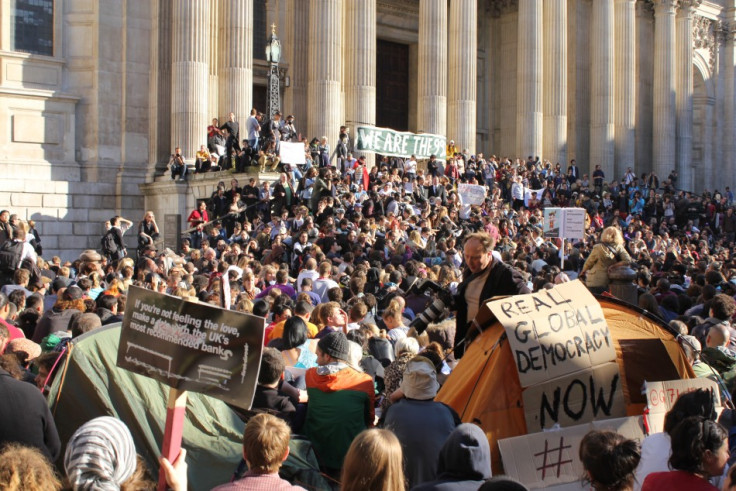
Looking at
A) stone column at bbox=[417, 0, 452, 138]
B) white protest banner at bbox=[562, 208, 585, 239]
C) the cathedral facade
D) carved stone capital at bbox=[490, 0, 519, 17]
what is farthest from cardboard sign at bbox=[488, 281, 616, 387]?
carved stone capital at bbox=[490, 0, 519, 17]

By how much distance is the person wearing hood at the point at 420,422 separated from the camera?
5.82 m

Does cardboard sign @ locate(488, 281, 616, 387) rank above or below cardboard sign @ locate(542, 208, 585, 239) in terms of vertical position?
below

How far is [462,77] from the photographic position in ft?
111

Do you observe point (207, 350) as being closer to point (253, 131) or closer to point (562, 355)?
point (562, 355)

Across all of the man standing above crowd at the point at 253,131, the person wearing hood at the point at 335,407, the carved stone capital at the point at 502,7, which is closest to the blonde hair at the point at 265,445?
the person wearing hood at the point at 335,407

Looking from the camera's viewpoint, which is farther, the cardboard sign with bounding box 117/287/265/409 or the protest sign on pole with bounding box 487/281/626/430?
the protest sign on pole with bounding box 487/281/626/430

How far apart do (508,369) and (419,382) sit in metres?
0.89

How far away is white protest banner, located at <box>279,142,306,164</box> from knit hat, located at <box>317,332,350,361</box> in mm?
17749

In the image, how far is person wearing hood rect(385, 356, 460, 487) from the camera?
19.1 feet

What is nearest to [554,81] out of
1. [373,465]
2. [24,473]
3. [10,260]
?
[10,260]

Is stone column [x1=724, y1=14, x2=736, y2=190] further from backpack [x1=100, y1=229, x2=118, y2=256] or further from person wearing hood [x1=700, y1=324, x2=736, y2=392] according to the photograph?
person wearing hood [x1=700, y1=324, x2=736, y2=392]

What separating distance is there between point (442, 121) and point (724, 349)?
24988mm

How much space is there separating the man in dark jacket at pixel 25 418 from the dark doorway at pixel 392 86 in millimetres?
33742

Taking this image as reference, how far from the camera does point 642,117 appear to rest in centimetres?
4478
